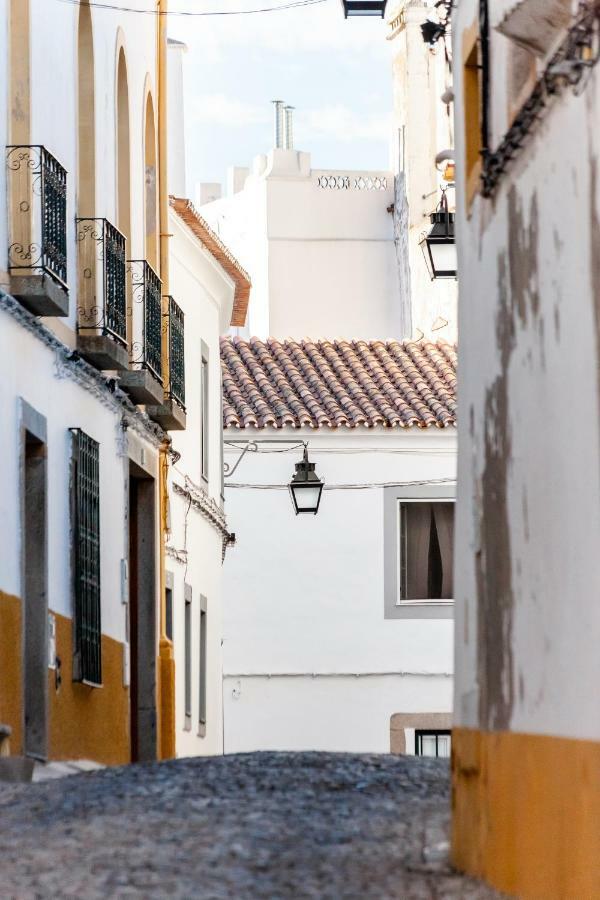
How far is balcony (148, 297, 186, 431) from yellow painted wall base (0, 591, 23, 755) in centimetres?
586

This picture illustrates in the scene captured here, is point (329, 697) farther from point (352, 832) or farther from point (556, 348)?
point (556, 348)

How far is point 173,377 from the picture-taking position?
19.5 metres

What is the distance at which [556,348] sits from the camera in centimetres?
738

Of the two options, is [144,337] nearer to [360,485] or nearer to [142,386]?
[142,386]

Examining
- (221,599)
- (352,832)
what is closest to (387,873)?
(352,832)

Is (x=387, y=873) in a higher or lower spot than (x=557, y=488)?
lower

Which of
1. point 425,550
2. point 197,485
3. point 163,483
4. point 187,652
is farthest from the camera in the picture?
point 425,550

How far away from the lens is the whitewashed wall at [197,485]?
2156cm

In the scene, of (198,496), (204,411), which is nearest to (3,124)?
(198,496)

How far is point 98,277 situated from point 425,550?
38.5 ft

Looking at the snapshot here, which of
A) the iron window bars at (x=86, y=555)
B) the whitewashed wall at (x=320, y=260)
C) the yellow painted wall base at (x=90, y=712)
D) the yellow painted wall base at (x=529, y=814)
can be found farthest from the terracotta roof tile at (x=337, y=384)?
the yellow painted wall base at (x=529, y=814)

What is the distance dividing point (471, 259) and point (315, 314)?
36.4m

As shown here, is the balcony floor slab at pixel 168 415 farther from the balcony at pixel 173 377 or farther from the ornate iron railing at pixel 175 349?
the ornate iron railing at pixel 175 349

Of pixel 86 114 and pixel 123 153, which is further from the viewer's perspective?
pixel 123 153
